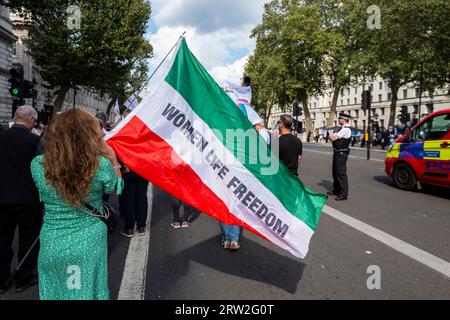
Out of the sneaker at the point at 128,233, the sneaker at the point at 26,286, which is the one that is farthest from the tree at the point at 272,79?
the sneaker at the point at 26,286

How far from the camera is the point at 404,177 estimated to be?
9.47m

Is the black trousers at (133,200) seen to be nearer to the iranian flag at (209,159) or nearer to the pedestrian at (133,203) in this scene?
the pedestrian at (133,203)

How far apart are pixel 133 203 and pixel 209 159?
255 centimetres

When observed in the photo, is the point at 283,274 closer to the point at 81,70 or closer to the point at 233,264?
the point at 233,264

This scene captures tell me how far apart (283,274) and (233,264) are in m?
0.60

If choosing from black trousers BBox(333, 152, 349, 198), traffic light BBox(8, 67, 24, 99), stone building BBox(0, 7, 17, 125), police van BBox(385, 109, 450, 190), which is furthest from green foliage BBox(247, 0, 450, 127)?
stone building BBox(0, 7, 17, 125)

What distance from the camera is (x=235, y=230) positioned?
15.4 feet

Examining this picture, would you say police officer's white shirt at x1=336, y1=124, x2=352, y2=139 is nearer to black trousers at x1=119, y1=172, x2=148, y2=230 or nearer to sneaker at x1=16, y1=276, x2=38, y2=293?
black trousers at x1=119, y1=172, x2=148, y2=230

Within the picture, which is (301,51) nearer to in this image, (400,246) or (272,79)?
(272,79)

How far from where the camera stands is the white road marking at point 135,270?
3.39 meters

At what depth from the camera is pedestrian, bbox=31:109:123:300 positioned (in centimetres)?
218

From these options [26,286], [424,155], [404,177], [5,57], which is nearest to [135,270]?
[26,286]

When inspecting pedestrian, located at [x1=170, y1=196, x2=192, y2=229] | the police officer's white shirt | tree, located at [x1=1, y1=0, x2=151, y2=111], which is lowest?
pedestrian, located at [x1=170, y1=196, x2=192, y2=229]

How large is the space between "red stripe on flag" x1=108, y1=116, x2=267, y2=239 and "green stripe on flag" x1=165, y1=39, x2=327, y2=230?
0.43 meters
